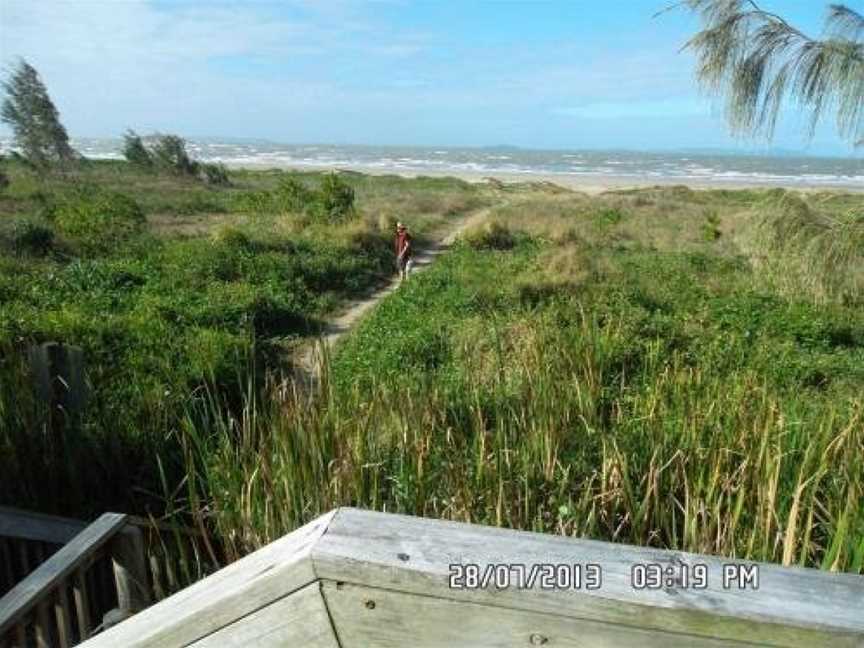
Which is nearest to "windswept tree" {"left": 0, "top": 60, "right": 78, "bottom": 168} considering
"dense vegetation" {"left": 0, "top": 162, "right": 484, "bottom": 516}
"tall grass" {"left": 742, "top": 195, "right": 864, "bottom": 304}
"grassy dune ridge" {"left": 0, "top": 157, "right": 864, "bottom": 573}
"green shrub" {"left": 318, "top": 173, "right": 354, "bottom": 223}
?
"dense vegetation" {"left": 0, "top": 162, "right": 484, "bottom": 516}

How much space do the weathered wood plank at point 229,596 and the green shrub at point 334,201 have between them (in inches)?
776

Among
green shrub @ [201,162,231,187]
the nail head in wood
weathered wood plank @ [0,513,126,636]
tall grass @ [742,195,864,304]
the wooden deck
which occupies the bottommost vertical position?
green shrub @ [201,162,231,187]

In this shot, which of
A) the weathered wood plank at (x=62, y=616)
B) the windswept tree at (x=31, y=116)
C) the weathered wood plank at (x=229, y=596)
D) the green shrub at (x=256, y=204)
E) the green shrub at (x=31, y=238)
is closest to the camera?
the weathered wood plank at (x=229, y=596)

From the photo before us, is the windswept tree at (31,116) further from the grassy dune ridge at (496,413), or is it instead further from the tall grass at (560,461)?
the tall grass at (560,461)

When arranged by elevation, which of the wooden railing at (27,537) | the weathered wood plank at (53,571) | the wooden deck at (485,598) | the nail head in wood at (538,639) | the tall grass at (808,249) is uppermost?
the wooden deck at (485,598)

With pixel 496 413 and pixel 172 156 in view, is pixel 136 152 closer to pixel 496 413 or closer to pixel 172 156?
pixel 172 156

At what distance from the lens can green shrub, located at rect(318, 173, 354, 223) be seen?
2117cm

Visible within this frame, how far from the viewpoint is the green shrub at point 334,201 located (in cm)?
2117

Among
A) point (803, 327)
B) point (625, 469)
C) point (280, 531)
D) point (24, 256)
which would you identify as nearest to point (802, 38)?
point (625, 469)

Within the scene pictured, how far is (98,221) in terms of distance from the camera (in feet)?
56.1

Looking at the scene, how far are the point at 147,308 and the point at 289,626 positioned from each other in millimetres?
9088

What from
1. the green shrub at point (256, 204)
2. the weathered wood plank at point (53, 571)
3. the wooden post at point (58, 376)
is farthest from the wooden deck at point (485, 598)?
the green shrub at point (256, 204)

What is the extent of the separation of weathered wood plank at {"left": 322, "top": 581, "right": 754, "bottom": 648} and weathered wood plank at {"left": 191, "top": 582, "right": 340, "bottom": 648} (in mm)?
16

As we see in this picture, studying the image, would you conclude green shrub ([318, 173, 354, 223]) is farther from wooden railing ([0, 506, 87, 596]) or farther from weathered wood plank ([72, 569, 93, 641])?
weathered wood plank ([72, 569, 93, 641])
